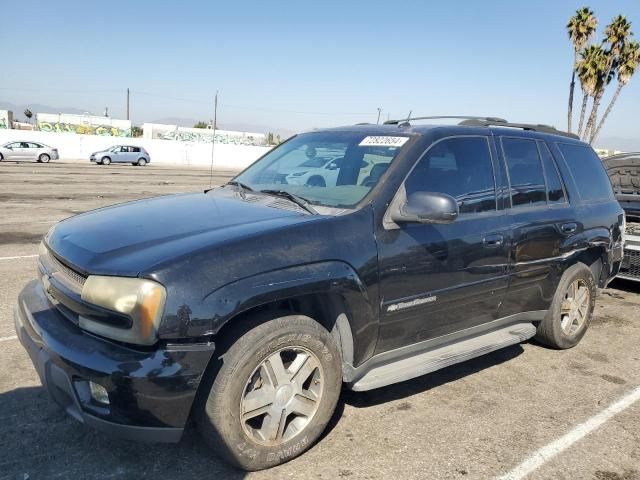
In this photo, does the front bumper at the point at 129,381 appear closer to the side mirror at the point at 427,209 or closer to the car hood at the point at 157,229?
the car hood at the point at 157,229

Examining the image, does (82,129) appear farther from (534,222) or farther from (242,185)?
(534,222)

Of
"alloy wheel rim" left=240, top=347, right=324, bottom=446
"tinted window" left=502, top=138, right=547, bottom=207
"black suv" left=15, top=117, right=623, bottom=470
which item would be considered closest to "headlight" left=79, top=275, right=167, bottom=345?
"black suv" left=15, top=117, right=623, bottom=470

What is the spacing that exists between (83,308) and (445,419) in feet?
7.44

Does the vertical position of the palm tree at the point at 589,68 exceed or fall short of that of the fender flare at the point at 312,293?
it exceeds it

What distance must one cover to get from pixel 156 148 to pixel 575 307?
147ft

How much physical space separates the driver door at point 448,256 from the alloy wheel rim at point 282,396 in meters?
0.53

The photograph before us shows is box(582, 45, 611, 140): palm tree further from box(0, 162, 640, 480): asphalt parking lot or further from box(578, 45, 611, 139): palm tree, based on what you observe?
box(0, 162, 640, 480): asphalt parking lot

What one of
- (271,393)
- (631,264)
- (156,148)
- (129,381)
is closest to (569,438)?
(271,393)

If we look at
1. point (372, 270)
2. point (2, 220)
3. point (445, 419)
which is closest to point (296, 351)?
point (372, 270)

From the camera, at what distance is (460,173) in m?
3.72

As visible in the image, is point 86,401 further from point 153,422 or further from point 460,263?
point 460,263

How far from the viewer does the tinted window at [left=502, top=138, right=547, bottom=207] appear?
4082mm

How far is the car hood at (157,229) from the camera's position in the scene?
260cm

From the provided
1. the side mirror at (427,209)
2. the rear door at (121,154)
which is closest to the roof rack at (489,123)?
the side mirror at (427,209)
